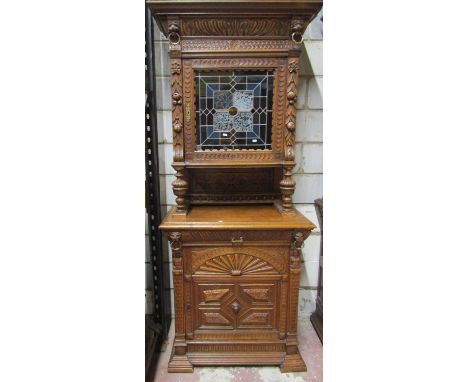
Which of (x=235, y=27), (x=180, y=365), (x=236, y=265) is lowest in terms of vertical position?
(x=180, y=365)

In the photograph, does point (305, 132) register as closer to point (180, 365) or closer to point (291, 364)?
point (291, 364)

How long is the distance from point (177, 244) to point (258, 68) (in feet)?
2.84

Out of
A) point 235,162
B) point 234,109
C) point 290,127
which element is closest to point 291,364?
point 235,162

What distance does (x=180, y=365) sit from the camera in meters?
1.41

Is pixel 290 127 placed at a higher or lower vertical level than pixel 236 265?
higher

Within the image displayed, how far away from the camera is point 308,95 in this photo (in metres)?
1.67

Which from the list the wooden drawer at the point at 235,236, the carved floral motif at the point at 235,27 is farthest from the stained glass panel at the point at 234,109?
the wooden drawer at the point at 235,236

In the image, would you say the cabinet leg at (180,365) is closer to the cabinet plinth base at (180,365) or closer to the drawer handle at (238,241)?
the cabinet plinth base at (180,365)

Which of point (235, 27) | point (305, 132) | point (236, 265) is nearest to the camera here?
point (235, 27)

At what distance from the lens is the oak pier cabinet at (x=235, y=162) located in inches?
48.4

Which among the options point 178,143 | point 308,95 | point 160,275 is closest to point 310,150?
point 308,95

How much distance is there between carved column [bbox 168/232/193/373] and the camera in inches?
51.5

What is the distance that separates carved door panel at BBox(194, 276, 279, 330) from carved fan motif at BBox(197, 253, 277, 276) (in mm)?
47

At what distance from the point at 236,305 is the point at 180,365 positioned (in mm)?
415
